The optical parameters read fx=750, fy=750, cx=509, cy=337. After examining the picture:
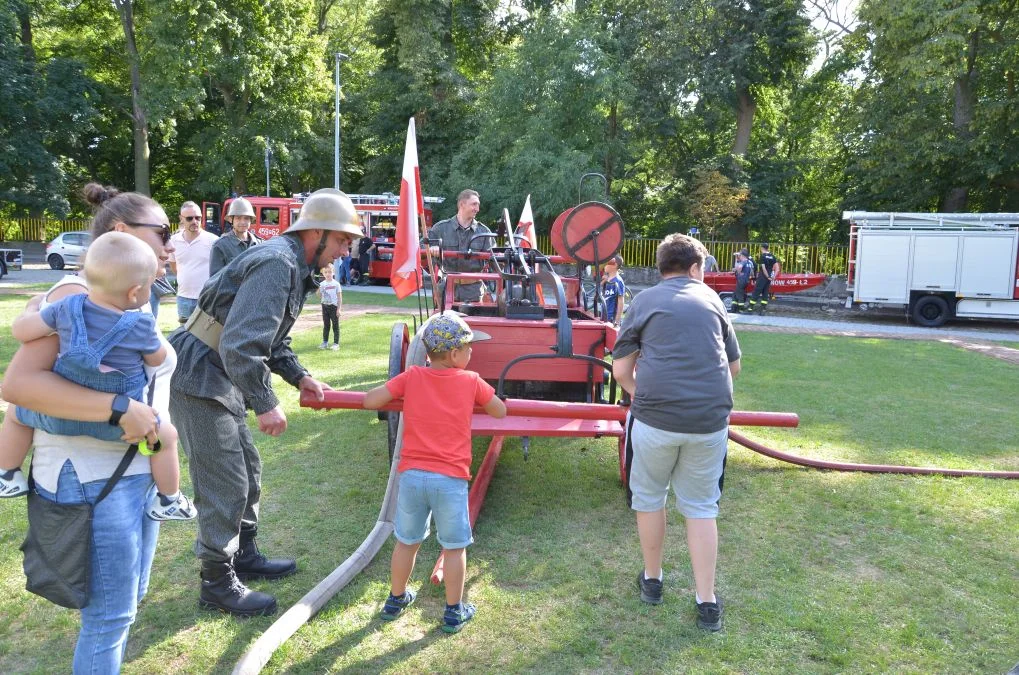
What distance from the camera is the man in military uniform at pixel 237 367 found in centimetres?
279

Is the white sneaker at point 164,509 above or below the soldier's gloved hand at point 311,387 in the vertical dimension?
below

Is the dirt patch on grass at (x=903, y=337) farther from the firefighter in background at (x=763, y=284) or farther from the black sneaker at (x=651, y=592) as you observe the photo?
the black sneaker at (x=651, y=592)

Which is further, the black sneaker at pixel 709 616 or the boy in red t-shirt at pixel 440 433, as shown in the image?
the black sneaker at pixel 709 616

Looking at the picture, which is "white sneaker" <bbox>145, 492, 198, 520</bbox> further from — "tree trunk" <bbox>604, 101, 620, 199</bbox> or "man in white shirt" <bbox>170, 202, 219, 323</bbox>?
"tree trunk" <bbox>604, 101, 620, 199</bbox>

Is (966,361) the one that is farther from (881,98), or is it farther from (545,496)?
(881,98)

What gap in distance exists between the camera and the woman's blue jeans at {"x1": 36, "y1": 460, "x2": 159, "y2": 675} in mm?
2125

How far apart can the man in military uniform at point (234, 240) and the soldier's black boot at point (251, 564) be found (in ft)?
8.57

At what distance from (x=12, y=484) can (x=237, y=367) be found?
79 centimetres

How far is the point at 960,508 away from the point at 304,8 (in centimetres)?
3312

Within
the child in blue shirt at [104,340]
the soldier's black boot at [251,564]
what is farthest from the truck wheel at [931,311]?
the child in blue shirt at [104,340]

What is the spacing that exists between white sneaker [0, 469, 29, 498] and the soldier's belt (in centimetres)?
94

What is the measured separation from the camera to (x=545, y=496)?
4.88 meters

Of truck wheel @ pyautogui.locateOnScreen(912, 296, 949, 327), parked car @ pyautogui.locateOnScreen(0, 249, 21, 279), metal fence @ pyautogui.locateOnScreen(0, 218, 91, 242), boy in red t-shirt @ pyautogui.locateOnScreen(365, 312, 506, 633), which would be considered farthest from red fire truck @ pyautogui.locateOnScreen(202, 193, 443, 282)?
boy in red t-shirt @ pyautogui.locateOnScreen(365, 312, 506, 633)

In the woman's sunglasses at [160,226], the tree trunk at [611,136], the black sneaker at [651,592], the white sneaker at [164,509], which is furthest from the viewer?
the tree trunk at [611,136]
